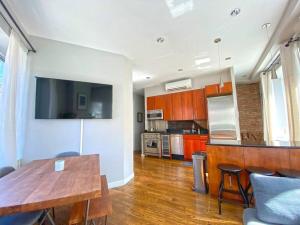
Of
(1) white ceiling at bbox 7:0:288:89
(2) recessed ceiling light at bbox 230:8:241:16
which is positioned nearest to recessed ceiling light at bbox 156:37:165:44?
(1) white ceiling at bbox 7:0:288:89

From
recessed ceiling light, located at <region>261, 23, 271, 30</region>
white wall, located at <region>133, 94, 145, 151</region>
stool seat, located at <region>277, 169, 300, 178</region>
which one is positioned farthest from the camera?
white wall, located at <region>133, 94, 145, 151</region>

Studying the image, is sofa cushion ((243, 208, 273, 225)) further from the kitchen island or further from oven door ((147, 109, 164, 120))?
oven door ((147, 109, 164, 120))

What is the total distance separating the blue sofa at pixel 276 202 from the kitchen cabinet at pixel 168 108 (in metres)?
4.25

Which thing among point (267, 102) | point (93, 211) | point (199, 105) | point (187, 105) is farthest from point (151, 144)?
point (93, 211)

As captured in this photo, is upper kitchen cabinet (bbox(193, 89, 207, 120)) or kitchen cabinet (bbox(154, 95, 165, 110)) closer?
upper kitchen cabinet (bbox(193, 89, 207, 120))

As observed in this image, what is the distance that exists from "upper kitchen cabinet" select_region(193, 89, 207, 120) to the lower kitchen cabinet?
688 mm

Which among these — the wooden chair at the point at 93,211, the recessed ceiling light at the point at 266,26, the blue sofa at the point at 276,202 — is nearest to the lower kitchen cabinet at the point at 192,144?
the recessed ceiling light at the point at 266,26

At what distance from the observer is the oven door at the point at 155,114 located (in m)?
5.73

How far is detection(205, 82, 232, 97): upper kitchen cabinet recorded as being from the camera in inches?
166

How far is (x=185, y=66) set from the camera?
4.15m

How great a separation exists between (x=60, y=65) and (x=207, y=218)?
3537 mm

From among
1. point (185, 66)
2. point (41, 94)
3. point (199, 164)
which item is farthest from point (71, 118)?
point (185, 66)

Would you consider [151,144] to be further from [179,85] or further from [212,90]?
[212,90]

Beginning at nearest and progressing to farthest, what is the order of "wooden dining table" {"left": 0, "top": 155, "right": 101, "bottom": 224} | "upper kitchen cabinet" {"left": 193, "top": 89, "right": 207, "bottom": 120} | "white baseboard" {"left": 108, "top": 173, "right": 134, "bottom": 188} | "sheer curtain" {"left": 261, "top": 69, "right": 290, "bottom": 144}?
"wooden dining table" {"left": 0, "top": 155, "right": 101, "bottom": 224} → "white baseboard" {"left": 108, "top": 173, "right": 134, "bottom": 188} → "sheer curtain" {"left": 261, "top": 69, "right": 290, "bottom": 144} → "upper kitchen cabinet" {"left": 193, "top": 89, "right": 207, "bottom": 120}
